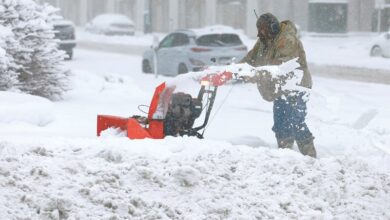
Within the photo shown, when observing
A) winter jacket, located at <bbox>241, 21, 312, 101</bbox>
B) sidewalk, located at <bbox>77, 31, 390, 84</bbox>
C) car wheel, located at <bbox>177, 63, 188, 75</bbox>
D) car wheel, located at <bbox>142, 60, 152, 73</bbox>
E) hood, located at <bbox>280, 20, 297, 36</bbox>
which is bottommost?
sidewalk, located at <bbox>77, 31, 390, 84</bbox>

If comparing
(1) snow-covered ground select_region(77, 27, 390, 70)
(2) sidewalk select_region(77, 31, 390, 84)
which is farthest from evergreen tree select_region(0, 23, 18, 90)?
(1) snow-covered ground select_region(77, 27, 390, 70)

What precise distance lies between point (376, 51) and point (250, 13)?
14.8 m

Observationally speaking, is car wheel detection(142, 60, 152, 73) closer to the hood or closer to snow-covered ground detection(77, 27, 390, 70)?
snow-covered ground detection(77, 27, 390, 70)

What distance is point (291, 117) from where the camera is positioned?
8.20 metres

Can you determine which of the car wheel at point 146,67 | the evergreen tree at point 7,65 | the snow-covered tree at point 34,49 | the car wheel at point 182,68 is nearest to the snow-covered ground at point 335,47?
the car wheel at point 146,67

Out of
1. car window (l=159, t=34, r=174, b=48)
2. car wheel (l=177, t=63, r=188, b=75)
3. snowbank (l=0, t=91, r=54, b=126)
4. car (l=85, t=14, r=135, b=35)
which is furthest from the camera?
car (l=85, t=14, r=135, b=35)

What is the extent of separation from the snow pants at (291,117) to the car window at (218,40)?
39.5 ft

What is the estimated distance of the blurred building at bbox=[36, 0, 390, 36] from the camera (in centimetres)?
4088

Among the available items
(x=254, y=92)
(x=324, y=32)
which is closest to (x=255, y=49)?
(x=254, y=92)

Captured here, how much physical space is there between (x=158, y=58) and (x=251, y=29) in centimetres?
2265

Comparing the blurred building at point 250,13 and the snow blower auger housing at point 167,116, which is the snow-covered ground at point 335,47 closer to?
the blurred building at point 250,13

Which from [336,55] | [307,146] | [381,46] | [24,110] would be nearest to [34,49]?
[24,110]

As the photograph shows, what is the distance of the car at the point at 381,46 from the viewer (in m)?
29.3

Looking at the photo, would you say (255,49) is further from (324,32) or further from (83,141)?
(324,32)
